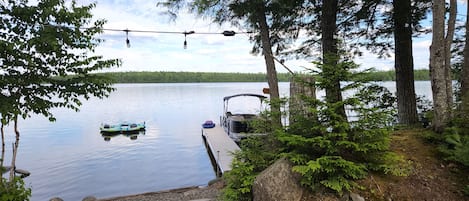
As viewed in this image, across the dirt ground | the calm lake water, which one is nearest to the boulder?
the dirt ground

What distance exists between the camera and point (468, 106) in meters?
3.08

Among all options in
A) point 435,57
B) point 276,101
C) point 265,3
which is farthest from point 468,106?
point 265,3

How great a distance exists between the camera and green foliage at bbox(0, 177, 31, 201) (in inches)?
153

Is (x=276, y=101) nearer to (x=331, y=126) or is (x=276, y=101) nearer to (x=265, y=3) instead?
(x=331, y=126)

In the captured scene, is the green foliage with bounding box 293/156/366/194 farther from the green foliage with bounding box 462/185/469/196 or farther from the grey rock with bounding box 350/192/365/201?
the green foliage with bounding box 462/185/469/196

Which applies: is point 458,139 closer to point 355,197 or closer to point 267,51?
point 355,197

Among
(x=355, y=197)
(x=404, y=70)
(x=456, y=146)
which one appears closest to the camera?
(x=355, y=197)

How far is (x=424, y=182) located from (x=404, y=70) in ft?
11.2

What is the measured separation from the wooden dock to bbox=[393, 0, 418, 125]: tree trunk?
5.59 metres

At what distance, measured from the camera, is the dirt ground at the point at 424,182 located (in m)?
2.61

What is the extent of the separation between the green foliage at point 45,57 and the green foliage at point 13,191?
95 centimetres

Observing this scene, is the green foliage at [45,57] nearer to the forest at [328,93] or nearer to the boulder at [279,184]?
the forest at [328,93]

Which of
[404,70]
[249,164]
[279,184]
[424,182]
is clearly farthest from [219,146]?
[424,182]

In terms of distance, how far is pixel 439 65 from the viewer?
324 cm
